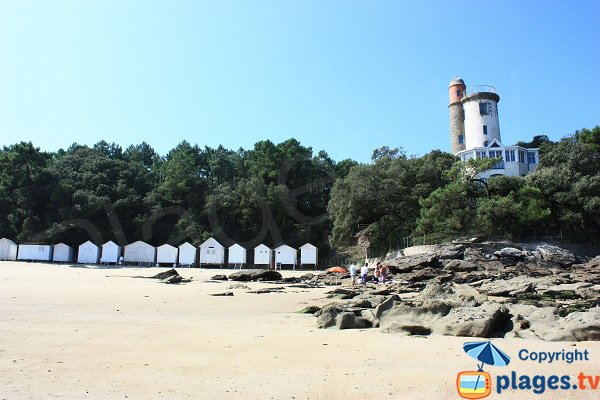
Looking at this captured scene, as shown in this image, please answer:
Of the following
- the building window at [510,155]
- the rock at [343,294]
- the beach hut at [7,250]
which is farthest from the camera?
the building window at [510,155]

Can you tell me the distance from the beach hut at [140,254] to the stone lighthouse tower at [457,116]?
4069 cm

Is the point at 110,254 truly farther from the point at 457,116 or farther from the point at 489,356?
the point at 457,116

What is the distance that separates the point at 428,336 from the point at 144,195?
56.3 meters

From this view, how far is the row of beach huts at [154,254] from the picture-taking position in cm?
4531

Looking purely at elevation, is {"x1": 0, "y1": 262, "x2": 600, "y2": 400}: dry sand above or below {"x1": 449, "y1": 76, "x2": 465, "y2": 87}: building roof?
below

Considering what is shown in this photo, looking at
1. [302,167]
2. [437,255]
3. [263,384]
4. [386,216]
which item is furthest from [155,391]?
[302,167]

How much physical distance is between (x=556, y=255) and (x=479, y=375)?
33.7 metres

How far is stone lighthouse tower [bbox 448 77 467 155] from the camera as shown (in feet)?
195

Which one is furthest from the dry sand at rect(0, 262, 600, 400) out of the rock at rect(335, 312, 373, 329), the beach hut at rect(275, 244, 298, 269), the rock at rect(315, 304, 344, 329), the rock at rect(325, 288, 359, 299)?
the beach hut at rect(275, 244, 298, 269)

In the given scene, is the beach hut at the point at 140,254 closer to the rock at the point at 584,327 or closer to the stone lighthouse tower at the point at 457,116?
the stone lighthouse tower at the point at 457,116

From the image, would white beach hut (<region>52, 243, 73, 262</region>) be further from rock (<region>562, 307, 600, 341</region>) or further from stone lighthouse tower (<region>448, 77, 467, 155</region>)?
stone lighthouse tower (<region>448, 77, 467, 155</region>)

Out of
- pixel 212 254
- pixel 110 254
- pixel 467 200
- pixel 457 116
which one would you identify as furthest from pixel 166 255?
pixel 457 116

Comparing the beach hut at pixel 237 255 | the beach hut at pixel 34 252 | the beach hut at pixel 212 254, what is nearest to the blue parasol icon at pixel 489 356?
the beach hut at pixel 237 255

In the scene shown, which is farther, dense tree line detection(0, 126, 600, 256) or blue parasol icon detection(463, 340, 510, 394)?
dense tree line detection(0, 126, 600, 256)
